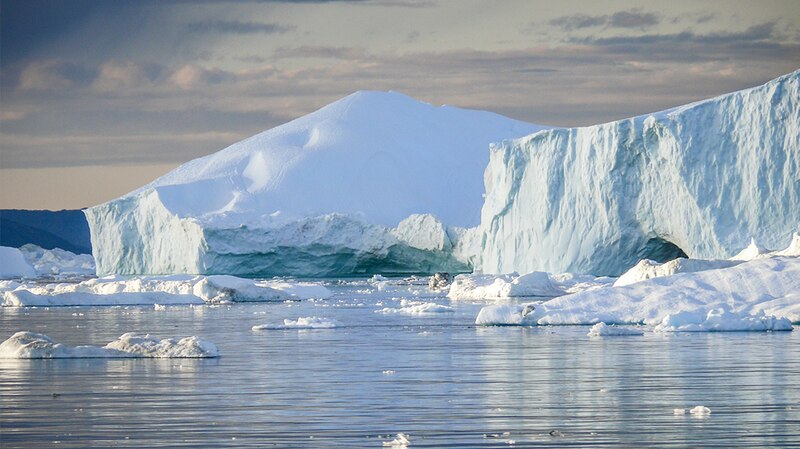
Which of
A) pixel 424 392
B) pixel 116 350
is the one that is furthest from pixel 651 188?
pixel 424 392

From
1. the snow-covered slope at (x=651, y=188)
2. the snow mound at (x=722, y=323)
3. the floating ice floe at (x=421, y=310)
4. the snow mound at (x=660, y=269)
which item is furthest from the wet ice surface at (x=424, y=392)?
the snow-covered slope at (x=651, y=188)

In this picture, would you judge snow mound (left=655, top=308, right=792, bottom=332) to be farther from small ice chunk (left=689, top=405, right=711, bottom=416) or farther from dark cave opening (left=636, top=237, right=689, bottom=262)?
dark cave opening (left=636, top=237, right=689, bottom=262)

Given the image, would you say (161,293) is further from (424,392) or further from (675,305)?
(424,392)

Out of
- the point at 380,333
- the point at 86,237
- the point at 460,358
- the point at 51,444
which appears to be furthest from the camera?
the point at 86,237

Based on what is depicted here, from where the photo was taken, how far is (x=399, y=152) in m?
58.3

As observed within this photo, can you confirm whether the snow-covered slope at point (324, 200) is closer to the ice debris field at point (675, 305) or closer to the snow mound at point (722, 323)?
the ice debris field at point (675, 305)

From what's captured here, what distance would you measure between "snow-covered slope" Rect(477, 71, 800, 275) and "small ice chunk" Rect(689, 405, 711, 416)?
22.2 metres

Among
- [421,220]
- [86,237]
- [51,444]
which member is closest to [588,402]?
[51,444]

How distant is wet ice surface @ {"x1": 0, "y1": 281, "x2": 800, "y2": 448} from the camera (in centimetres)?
729

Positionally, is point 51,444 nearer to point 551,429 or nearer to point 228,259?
point 551,429

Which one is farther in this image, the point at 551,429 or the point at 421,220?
the point at 421,220

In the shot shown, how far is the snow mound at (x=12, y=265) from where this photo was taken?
2120 inches

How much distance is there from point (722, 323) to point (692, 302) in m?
1.06

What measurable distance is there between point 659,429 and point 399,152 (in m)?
51.2
